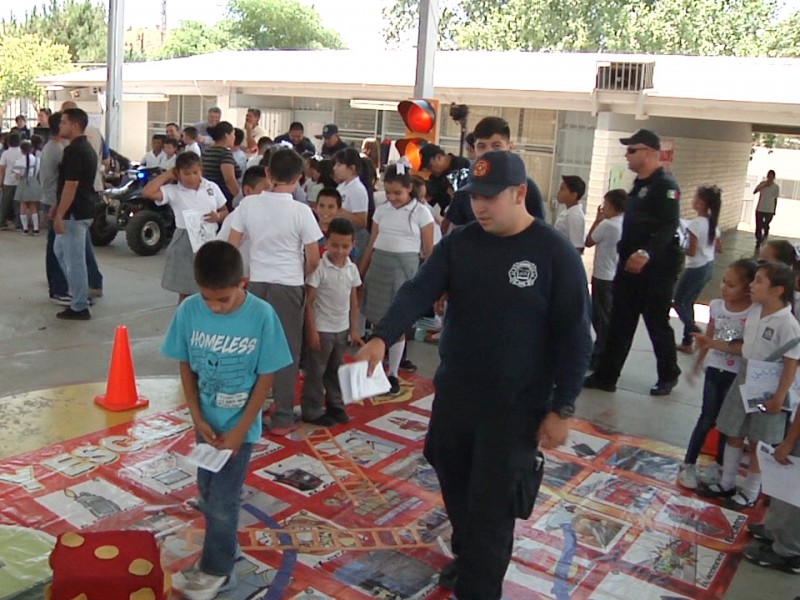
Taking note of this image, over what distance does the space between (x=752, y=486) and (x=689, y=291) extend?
3482mm

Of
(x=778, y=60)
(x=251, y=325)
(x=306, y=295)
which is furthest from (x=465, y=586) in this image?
(x=778, y=60)

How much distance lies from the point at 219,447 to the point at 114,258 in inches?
306

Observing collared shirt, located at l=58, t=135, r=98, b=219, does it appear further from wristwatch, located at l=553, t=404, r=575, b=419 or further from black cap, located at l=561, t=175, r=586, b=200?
wristwatch, located at l=553, t=404, r=575, b=419

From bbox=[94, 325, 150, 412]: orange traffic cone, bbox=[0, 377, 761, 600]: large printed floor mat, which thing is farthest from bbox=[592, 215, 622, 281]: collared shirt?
bbox=[94, 325, 150, 412]: orange traffic cone

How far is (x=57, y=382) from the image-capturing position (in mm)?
5461

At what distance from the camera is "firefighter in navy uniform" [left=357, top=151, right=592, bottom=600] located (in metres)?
2.72

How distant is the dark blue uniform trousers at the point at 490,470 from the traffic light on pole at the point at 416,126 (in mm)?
4602

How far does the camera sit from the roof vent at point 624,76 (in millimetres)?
12430

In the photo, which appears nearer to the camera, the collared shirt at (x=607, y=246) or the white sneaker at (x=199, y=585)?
the white sneaker at (x=199, y=585)

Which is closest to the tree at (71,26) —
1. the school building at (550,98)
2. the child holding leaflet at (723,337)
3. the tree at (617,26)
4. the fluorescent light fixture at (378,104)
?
the tree at (617,26)

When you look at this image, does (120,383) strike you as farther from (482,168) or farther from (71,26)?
(71,26)

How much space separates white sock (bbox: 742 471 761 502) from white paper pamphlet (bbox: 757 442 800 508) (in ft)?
2.08

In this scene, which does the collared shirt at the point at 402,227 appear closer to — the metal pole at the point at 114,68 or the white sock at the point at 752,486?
the white sock at the point at 752,486

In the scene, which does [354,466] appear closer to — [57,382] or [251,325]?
[251,325]
